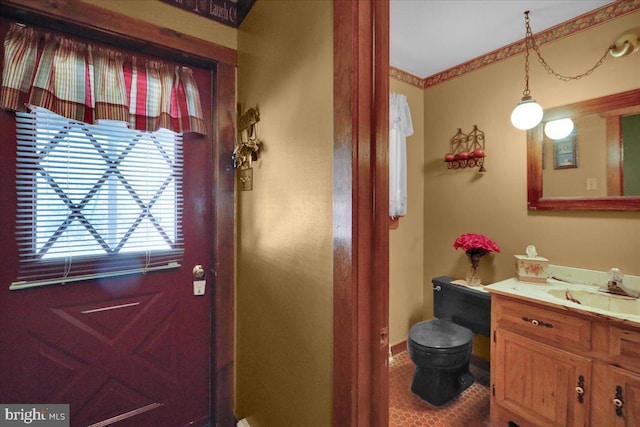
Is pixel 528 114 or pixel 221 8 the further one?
pixel 528 114

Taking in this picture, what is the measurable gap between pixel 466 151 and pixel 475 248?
89 centimetres

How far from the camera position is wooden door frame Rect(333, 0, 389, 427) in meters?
0.85

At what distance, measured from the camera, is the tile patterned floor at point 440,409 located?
6.09 feet

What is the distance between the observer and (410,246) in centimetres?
280

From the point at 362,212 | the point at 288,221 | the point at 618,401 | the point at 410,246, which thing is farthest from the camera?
the point at 410,246

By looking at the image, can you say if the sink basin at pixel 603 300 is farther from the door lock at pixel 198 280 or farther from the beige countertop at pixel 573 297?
the door lock at pixel 198 280

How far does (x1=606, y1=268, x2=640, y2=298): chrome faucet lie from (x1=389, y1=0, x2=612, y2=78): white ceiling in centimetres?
169

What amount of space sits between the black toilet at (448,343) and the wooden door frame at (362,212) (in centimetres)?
122

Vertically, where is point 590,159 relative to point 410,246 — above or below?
above

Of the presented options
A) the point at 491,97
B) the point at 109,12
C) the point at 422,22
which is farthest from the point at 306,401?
the point at 491,97

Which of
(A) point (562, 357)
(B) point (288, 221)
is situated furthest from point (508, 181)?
(B) point (288, 221)

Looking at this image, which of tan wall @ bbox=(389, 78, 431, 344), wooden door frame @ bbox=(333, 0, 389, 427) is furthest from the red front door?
tan wall @ bbox=(389, 78, 431, 344)

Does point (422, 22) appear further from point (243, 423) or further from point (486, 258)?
point (243, 423)

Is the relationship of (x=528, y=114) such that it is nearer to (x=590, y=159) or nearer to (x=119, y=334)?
(x=590, y=159)
